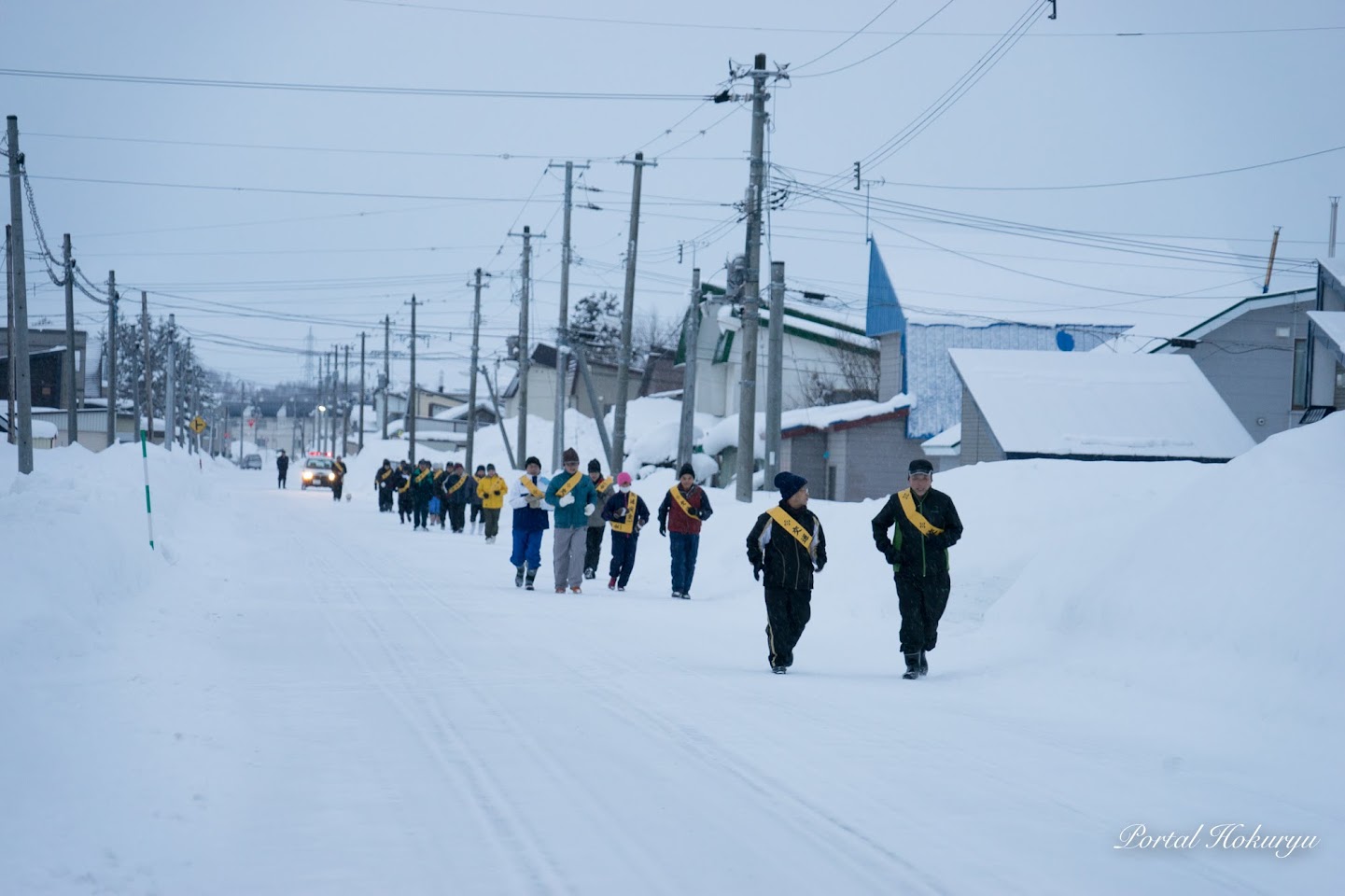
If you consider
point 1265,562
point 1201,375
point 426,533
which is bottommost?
point 426,533

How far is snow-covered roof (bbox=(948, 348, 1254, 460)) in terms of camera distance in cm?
2942

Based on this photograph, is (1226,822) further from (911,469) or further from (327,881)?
(911,469)

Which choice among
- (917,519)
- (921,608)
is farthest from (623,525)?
(917,519)

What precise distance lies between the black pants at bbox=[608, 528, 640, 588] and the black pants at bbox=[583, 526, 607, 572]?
1181 mm

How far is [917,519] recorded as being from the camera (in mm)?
10461

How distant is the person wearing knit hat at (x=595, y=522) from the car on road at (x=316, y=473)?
46456mm

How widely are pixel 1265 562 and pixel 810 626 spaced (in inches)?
236

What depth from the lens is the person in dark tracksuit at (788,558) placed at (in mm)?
10797

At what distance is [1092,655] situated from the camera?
412 inches

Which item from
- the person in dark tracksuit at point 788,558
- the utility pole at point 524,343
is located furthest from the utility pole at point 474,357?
the person in dark tracksuit at point 788,558

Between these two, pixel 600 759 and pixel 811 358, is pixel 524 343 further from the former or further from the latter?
pixel 600 759

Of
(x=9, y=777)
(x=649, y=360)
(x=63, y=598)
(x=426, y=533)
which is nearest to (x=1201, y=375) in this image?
(x=426, y=533)

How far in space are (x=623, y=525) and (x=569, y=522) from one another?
1164 millimetres

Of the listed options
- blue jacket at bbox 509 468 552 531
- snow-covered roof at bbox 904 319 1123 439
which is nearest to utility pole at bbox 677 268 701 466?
blue jacket at bbox 509 468 552 531
